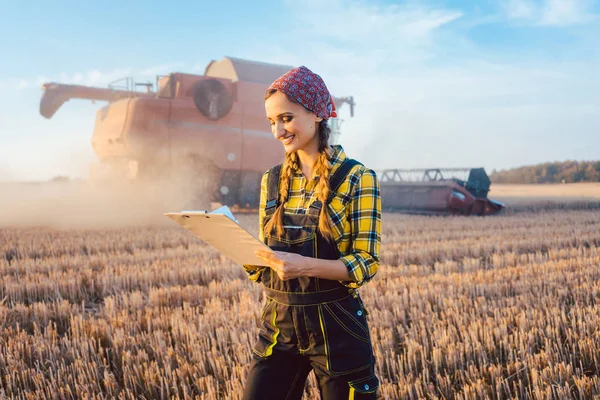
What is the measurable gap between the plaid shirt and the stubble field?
1231mm

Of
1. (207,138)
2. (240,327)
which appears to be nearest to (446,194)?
(207,138)

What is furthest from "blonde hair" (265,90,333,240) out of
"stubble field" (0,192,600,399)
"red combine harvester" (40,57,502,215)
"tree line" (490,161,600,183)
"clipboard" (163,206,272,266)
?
"tree line" (490,161,600,183)

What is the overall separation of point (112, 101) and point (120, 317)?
38.0 feet

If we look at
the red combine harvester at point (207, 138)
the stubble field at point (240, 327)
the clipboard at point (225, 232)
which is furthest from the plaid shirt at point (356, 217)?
the red combine harvester at point (207, 138)

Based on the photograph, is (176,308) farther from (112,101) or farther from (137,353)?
(112,101)

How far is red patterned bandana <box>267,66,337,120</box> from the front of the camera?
175cm

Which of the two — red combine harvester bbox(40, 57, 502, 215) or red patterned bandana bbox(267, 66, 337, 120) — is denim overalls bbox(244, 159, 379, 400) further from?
red combine harvester bbox(40, 57, 502, 215)

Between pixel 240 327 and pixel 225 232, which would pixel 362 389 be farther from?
pixel 240 327

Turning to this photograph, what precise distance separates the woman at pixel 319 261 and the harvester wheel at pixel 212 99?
11615mm

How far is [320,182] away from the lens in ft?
5.74

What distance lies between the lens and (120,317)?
398 cm

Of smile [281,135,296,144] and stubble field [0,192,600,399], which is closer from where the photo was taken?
smile [281,135,296,144]

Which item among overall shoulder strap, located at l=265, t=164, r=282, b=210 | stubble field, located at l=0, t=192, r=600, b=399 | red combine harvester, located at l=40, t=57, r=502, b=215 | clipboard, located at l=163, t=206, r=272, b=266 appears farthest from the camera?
red combine harvester, located at l=40, t=57, r=502, b=215

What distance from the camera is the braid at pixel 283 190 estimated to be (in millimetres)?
1797
